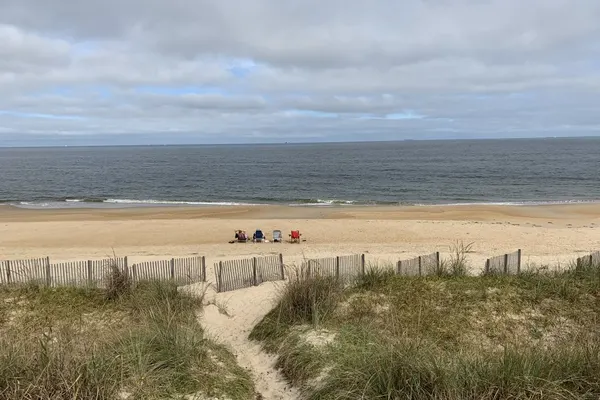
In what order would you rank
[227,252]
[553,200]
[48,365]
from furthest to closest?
[553,200] < [227,252] < [48,365]

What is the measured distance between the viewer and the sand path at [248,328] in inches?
301

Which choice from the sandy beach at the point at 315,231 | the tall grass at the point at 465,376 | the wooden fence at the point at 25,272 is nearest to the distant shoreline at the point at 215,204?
the sandy beach at the point at 315,231

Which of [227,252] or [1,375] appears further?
[227,252]

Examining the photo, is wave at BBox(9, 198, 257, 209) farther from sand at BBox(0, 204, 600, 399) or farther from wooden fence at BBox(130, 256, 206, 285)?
wooden fence at BBox(130, 256, 206, 285)

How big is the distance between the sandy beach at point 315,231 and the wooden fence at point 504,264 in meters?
1.02

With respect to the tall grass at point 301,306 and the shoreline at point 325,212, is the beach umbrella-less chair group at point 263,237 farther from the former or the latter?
the tall grass at point 301,306

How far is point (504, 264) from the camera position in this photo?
48.4 ft

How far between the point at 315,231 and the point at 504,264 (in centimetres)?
1550

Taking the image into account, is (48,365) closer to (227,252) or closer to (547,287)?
(547,287)

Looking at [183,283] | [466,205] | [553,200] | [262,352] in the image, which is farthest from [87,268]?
[553,200]

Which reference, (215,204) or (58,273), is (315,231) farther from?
(215,204)

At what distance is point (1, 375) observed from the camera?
583 centimetres

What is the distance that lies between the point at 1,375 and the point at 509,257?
1445 cm

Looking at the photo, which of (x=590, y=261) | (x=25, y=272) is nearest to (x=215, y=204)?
(x=25, y=272)
